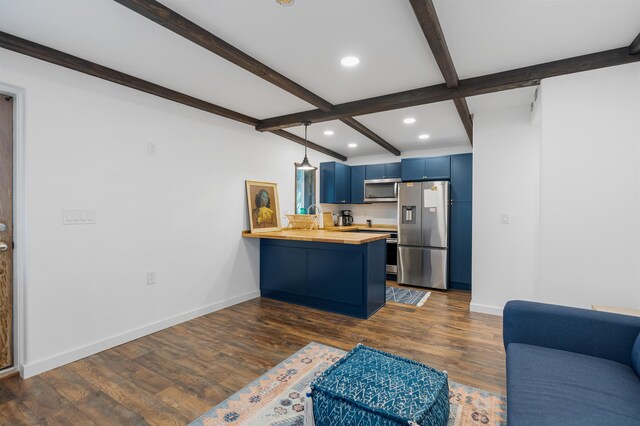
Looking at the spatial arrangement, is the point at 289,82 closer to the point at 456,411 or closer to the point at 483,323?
the point at 456,411

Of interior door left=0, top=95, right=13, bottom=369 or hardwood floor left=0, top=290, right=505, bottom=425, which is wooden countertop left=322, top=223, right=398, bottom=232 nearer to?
hardwood floor left=0, top=290, right=505, bottom=425

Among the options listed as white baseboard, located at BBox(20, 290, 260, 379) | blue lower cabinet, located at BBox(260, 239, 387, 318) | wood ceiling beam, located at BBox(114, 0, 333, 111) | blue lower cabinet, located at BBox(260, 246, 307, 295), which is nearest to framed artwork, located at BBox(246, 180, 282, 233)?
blue lower cabinet, located at BBox(260, 239, 387, 318)

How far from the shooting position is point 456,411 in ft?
6.29

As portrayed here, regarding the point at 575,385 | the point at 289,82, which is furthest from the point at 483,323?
the point at 289,82

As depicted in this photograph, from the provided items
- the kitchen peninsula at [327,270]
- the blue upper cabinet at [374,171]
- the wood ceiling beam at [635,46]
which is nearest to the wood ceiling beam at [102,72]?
the kitchen peninsula at [327,270]

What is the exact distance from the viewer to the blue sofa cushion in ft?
3.96

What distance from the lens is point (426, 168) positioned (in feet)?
17.3

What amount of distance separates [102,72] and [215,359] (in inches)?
103

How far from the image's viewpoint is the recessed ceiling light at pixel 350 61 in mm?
2537

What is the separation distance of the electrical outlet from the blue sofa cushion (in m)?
3.41

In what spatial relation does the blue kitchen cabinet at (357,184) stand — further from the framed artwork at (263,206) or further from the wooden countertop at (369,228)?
the framed artwork at (263,206)

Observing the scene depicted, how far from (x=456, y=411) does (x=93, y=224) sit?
3133 mm

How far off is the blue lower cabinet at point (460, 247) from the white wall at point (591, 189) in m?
2.24

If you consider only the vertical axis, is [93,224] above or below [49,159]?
below
